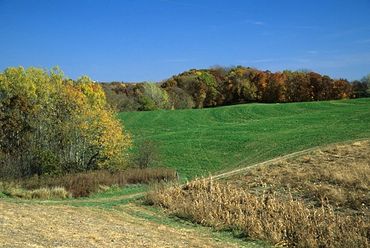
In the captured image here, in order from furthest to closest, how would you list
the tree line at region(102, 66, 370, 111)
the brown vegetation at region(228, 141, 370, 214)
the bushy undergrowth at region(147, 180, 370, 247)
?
the tree line at region(102, 66, 370, 111) → the brown vegetation at region(228, 141, 370, 214) → the bushy undergrowth at region(147, 180, 370, 247)

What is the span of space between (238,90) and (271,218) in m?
82.2

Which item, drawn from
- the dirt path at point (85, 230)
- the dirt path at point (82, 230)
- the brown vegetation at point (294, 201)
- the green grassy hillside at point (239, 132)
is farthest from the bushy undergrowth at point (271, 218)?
the green grassy hillside at point (239, 132)

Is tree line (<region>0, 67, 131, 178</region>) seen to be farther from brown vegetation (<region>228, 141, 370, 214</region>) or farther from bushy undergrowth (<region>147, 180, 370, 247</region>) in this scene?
bushy undergrowth (<region>147, 180, 370, 247</region>)

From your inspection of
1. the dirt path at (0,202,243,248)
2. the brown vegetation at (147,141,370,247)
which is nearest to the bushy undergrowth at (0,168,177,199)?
the brown vegetation at (147,141,370,247)

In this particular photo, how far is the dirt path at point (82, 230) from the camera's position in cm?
1284

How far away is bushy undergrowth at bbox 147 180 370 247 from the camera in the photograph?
1708 centimetres

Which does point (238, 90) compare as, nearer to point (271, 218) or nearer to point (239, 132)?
point (239, 132)

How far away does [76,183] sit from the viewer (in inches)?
1220

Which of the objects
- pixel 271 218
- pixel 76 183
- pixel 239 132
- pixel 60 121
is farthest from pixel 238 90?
pixel 271 218

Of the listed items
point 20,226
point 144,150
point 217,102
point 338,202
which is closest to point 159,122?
point 144,150

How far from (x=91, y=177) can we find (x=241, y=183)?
35.7 ft

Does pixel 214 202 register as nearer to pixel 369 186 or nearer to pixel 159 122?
pixel 369 186

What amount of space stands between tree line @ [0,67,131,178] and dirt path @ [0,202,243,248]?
67.4 feet

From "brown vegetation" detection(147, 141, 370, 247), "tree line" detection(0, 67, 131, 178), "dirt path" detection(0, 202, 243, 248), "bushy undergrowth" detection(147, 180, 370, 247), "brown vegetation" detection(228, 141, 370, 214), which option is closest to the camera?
"dirt path" detection(0, 202, 243, 248)
